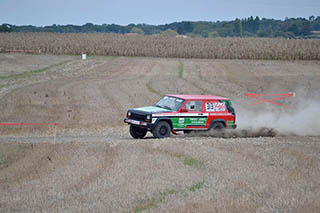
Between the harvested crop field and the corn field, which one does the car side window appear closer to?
the harvested crop field

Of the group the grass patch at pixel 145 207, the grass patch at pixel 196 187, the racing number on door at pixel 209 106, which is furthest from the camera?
the racing number on door at pixel 209 106

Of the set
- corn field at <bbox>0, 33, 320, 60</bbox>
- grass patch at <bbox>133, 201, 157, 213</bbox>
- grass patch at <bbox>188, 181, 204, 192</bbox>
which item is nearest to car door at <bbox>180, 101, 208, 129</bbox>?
grass patch at <bbox>188, 181, 204, 192</bbox>

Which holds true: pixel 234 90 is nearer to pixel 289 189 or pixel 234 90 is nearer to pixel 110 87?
pixel 110 87

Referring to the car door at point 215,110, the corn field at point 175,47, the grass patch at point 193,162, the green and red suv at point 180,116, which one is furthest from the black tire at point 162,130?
the corn field at point 175,47

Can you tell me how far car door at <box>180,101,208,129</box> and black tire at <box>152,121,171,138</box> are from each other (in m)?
0.69

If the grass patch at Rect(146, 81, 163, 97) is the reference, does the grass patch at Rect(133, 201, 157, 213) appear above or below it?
above

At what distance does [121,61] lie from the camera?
57.9 m

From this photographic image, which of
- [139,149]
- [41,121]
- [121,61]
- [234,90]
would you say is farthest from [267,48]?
[139,149]

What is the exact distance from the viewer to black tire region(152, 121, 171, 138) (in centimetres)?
1828

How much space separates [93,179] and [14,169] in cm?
303

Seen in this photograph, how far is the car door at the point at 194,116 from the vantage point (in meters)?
19.0

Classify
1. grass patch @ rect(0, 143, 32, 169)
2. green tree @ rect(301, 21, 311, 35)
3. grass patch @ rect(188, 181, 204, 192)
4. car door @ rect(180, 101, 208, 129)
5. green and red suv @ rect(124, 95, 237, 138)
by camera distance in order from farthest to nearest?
green tree @ rect(301, 21, 311, 35) < car door @ rect(180, 101, 208, 129) < green and red suv @ rect(124, 95, 237, 138) < grass patch @ rect(0, 143, 32, 169) < grass patch @ rect(188, 181, 204, 192)

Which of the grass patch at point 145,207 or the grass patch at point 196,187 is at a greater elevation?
the grass patch at point 145,207

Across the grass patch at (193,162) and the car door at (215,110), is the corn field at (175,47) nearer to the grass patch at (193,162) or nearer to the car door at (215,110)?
the car door at (215,110)
